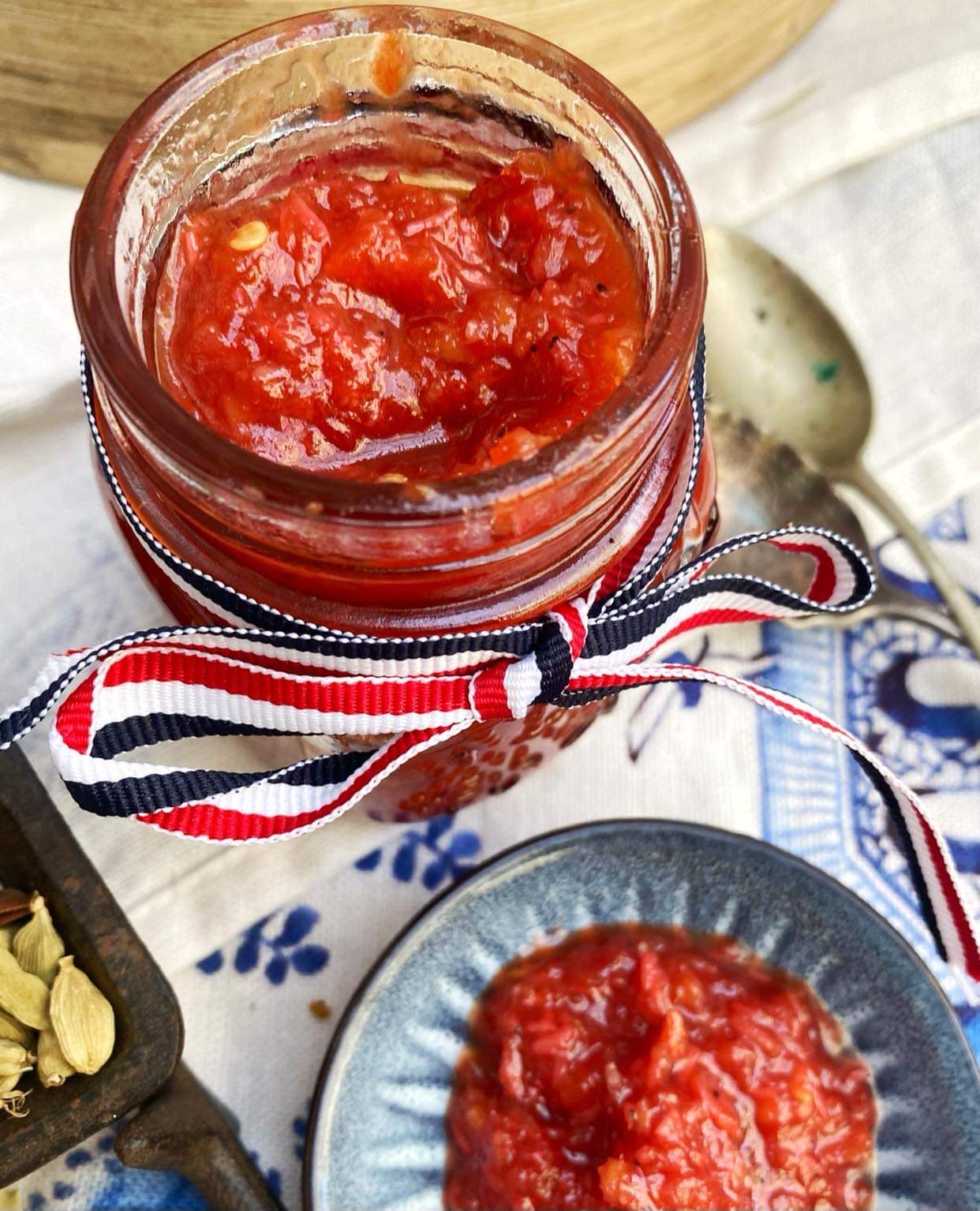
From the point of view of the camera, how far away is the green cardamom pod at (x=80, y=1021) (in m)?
Result: 0.92

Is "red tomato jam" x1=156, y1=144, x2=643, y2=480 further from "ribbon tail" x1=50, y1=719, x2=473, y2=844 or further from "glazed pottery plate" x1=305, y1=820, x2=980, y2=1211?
"glazed pottery plate" x1=305, y1=820, x2=980, y2=1211

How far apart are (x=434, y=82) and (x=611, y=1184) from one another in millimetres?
787

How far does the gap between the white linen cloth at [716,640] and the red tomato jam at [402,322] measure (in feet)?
1.48

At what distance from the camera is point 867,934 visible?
40.1 inches

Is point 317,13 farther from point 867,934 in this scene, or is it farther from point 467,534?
point 867,934

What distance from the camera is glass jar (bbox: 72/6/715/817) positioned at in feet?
2.05

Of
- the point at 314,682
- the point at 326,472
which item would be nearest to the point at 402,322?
the point at 326,472

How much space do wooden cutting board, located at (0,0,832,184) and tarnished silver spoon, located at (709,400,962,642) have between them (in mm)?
331

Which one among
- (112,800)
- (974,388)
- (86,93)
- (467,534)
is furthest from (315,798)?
(974,388)

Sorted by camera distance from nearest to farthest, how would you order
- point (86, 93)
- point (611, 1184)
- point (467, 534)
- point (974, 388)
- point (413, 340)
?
1. point (467, 534)
2. point (413, 340)
3. point (611, 1184)
4. point (86, 93)
5. point (974, 388)

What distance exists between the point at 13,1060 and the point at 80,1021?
0.08 m

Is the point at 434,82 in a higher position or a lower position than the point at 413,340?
higher

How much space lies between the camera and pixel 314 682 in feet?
2.39

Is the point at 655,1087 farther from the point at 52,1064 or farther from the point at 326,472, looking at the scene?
the point at 326,472
